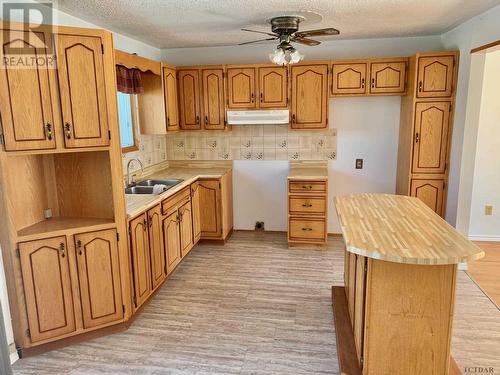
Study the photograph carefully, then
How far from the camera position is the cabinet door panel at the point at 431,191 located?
4086 millimetres

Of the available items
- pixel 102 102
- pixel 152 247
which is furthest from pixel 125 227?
pixel 102 102

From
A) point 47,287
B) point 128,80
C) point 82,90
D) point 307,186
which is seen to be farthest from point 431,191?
point 47,287

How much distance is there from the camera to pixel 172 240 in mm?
3635

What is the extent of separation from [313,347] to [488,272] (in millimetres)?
2355

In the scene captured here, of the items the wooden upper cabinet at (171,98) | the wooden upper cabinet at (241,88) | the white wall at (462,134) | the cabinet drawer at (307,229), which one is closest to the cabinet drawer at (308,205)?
the cabinet drawer at (307,229)

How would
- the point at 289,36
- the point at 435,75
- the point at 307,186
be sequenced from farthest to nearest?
the point at 307,186 → the point at 435,75 → the point at 289,36

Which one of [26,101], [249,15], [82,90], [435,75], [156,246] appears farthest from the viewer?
[435,75]

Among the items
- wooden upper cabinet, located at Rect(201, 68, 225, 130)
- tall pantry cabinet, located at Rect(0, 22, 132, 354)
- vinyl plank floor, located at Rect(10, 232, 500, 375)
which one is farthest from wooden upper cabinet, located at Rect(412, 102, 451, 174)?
tall pantry cabinet, located at Rect(0, 22, 132, 354)

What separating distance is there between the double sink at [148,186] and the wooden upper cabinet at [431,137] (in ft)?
8.63

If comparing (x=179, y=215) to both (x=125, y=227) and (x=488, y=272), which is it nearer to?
(x=125, y=227)

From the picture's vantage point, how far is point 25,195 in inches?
102

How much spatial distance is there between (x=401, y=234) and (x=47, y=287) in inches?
91.3

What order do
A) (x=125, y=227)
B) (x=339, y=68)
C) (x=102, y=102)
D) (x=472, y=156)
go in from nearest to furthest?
(x=102, y=102), (x=125, y=227), (x=472, y=156), (x=339, y=68)

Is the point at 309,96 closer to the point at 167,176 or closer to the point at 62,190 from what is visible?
the point at 167,176
